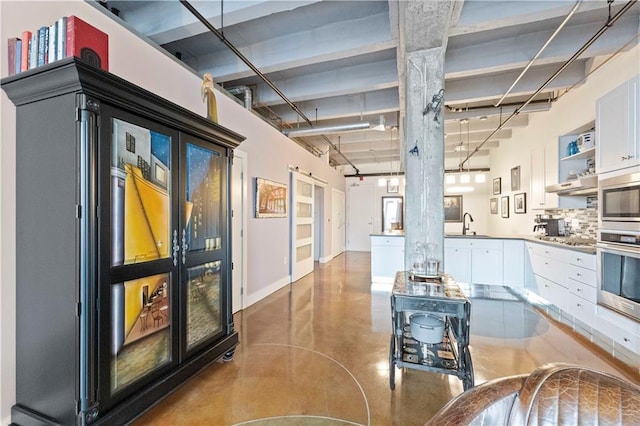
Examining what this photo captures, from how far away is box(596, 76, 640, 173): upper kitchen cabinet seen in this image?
8.11ft

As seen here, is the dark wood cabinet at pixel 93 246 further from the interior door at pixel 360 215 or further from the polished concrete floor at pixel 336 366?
the interior door at pixel 360 215

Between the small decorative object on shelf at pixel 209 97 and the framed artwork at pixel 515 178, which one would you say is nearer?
the small decorative object on shelf at pixel 209 97

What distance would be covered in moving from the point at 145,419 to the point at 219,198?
168 centimetres

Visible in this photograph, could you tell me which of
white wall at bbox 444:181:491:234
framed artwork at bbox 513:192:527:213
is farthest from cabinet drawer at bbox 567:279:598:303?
white wall at bbox 444:181:491:234

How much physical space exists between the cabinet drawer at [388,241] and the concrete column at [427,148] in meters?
2.45

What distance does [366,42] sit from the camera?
116 inches

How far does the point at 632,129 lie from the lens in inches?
98.3

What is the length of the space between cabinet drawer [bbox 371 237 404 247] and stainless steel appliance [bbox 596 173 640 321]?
2.74m

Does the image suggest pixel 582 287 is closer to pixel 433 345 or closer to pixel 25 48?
pixel 433 345

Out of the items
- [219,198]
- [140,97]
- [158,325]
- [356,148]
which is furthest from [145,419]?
[356,148]

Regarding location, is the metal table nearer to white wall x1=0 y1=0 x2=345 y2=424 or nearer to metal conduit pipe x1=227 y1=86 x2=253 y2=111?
white wall x1=0 y1=0 x2=345 y2=424

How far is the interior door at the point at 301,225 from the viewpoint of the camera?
5.59 m

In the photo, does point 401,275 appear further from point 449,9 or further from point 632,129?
point 632,129

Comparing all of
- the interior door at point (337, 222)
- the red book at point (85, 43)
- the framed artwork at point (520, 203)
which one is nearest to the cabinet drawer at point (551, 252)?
the framed artwork at point (520, 203)
